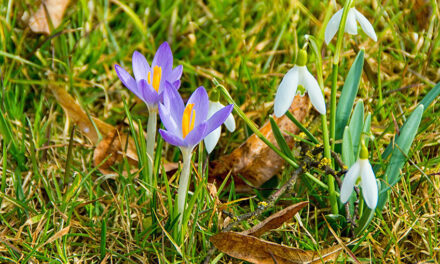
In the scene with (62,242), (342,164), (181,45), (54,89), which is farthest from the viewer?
(181,45)

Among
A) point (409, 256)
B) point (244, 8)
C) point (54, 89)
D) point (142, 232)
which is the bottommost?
point (409, 256)

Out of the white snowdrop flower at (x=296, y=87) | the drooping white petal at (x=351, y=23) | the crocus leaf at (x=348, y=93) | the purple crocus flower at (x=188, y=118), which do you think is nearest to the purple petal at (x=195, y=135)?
the purple crocus flower at (x=188, y=118)

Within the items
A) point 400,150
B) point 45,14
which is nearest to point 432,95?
point 400,150

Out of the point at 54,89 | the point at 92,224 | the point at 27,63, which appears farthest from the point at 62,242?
the point at 27,63

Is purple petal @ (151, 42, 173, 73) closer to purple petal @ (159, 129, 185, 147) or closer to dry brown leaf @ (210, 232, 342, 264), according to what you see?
purple petal @ (159, 129, 185, 147)

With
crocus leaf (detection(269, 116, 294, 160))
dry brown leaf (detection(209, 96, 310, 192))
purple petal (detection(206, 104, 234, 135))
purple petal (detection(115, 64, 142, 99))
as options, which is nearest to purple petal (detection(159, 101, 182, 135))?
purple petal (detection(206, 104, 234, 135))

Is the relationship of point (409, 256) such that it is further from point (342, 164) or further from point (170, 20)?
point (170, 20)

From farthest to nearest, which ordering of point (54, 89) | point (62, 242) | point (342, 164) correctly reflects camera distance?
1. point (54, 89)
2. point (62, 242)
3. point (342, 164)
